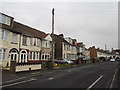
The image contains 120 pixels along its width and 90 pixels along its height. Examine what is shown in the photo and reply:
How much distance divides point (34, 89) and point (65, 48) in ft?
144

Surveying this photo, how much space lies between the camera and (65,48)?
54375 millimetres

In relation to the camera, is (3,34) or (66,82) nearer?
(66,82)

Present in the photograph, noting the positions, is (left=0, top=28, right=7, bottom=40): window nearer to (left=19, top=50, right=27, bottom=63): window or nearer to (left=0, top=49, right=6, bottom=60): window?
(left=0, top=49, right=6, bottom=60): window

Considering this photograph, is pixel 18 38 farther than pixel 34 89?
Yes

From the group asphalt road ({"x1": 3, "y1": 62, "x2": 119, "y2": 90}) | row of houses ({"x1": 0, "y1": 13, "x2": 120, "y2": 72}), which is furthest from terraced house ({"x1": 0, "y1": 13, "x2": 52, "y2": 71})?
asphalt road ({"x1": 3, "y1": 62, "x2": 119, "y2": 90})

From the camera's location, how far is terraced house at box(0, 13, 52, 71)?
27027 mm

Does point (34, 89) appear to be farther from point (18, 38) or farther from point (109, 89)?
point (18, 38)

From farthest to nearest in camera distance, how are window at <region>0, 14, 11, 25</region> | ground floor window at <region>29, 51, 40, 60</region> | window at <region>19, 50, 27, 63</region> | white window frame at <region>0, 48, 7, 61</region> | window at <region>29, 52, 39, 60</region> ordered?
ground floor window at <region>29, 51, 40, 60</region> → window at <region>29, 52, 39, 60</region> → window at <region>19, 50, 27, 63</region> → window at <region>0, 14, 11, 25</region> → white window frame at <region>0, 48, 7, 61</region>

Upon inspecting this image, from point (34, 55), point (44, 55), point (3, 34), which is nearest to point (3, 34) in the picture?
point (3, 34)

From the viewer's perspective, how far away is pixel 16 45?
30375 mm

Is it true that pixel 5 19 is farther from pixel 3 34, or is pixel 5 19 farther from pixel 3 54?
pixel 3 54

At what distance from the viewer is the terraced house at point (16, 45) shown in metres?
27.0

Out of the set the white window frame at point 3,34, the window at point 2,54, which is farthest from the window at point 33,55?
the white window frame at point 3,34

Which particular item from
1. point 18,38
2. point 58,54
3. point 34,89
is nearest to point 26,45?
point 18,38
